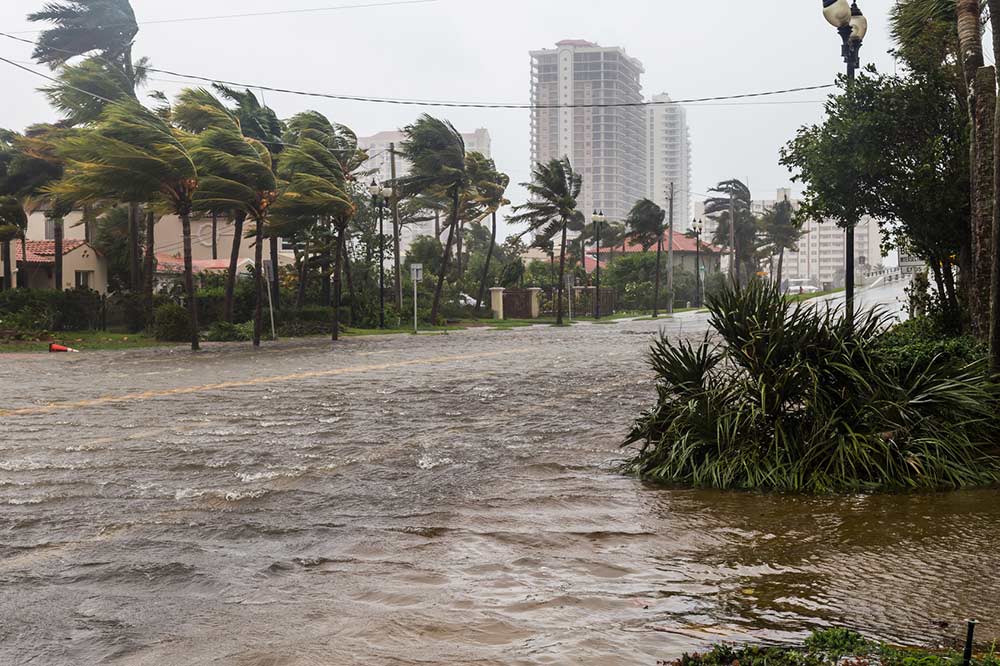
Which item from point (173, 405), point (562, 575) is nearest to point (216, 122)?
point (173, 405)

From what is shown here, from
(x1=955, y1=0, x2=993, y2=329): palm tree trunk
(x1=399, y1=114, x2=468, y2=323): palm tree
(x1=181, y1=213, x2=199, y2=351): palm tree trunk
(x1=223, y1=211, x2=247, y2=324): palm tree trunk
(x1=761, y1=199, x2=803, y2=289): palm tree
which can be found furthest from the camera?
(x1=761, y1=199, x2=803, y2=289): palm tree

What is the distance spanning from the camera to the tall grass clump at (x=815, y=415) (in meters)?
7.81

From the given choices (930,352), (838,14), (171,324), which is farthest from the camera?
(171,324)

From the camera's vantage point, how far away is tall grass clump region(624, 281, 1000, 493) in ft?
25.6

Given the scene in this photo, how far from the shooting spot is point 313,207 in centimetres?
3394

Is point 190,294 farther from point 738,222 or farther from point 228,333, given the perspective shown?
point 738,222

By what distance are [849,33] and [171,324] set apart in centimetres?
2482

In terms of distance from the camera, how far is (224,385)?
17.0 metres

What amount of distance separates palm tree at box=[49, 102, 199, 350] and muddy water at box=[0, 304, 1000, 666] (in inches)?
699

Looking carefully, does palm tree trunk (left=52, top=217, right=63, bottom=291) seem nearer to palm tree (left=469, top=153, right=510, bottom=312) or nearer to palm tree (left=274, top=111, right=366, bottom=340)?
palm tree (left=274, top=111, right=366, bottom=340)

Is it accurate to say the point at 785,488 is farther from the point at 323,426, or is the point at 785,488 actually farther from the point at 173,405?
the point at 173,405

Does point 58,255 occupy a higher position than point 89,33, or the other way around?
point 89,33

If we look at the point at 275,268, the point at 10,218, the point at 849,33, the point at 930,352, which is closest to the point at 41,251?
the point at 10,218

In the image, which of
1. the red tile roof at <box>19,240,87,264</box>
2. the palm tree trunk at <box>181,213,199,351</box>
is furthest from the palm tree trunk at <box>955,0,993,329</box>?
the red tile roof at <box>19,240,87,264</box>
